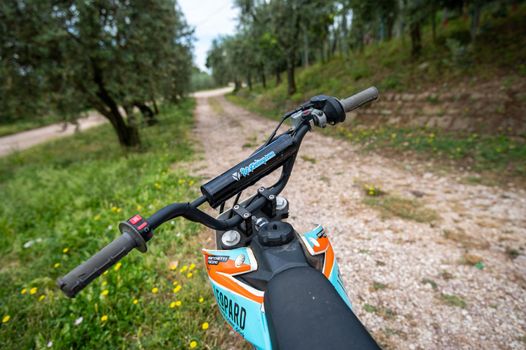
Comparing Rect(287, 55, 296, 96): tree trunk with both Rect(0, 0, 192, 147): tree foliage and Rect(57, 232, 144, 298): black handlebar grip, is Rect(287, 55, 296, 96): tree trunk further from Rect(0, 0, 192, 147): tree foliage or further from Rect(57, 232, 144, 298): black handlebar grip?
Rect(57, 232, 144, 298): black handlebar grip

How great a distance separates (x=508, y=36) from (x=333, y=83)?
24.1 ft

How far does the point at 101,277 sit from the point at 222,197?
2.87 metres

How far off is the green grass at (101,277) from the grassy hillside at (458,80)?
5911 millimetres

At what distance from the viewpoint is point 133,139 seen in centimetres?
980

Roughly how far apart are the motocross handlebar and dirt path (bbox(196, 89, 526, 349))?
2.06m

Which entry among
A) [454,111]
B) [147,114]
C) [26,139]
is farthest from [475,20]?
[26,139]

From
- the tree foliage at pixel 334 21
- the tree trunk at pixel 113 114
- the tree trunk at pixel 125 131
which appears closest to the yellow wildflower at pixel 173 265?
the tree trunk at pixel 113 114

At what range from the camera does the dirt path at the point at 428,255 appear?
2.41 metres

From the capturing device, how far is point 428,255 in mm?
3291

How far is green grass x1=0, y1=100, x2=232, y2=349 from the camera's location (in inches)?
98.7

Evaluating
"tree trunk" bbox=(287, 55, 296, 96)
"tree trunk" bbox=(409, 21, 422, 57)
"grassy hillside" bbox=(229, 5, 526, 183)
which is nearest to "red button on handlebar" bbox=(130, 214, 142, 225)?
"grassy hillside" bbox=(229, 5, 526, 183)

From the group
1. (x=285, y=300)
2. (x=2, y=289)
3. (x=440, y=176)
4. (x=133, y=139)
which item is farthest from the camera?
(x=133, y=139)

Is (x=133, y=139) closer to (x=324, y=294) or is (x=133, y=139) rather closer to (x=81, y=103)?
(x=81, y=103)

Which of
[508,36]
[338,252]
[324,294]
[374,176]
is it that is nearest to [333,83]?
[508,36]
